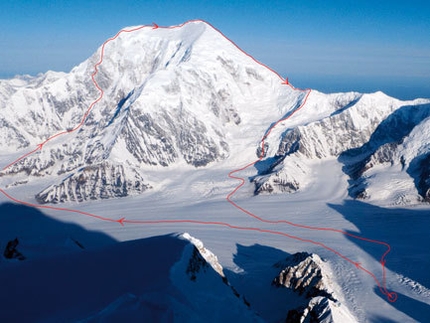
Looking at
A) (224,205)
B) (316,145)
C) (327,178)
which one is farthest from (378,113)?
(224,205)

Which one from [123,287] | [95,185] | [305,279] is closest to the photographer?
[123,287]

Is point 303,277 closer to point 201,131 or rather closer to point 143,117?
point 201,131

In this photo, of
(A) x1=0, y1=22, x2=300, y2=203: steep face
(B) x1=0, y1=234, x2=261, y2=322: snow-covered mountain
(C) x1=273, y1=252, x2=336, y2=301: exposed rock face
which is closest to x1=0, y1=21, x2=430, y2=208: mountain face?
(A) x1=0, y1=22, x2=300, y2=203: steep face

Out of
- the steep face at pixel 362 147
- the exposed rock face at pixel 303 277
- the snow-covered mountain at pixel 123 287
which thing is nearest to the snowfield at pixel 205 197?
the snow-covered mountain at pixel 123 287

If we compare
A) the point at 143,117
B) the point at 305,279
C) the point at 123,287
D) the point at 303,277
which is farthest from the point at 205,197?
the point at 123,287

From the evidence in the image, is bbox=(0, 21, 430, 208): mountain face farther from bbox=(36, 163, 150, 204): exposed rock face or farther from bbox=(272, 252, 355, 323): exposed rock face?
bbox=(272, 252, 355, 323): exposed rock face

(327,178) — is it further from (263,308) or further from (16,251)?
(16,251)
